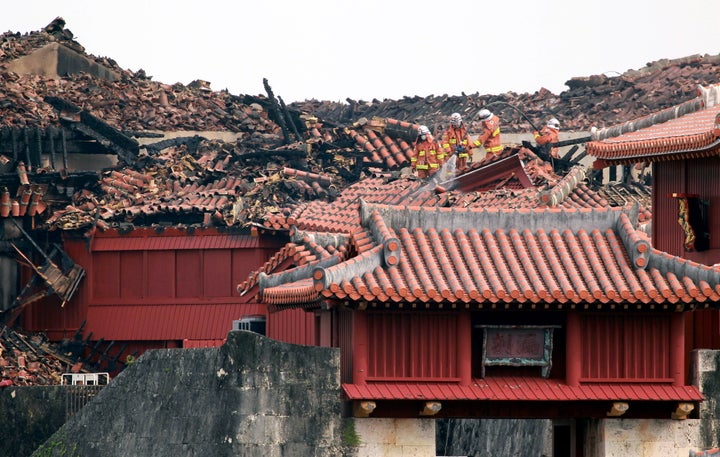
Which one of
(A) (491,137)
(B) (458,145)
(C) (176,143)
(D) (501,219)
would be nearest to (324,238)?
(D) (501,219)

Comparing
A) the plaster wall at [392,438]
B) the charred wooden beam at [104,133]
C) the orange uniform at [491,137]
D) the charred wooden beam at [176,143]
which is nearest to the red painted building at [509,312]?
the plaster wall at [392,438]

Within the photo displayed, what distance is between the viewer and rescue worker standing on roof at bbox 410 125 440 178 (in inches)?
2704

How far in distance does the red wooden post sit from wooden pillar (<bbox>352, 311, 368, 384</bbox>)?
1874mm

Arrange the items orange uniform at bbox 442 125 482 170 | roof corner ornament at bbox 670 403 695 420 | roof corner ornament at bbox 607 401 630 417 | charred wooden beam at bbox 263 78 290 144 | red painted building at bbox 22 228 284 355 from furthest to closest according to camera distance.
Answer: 1. charred wooden beam at bbox 263 78 290 144
2. orange uniform at bbox 442 125 482 170
3. red painted building at bbox 22 228 284 355
4. roof corner ornament at bbox 670 403 695 420
5. roof corner ornament at bbox 607 401 630 417

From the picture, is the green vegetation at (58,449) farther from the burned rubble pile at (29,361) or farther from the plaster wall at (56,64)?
the plaster wall at (56,64)

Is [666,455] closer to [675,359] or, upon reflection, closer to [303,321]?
[675,359]

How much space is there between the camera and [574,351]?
147 ft

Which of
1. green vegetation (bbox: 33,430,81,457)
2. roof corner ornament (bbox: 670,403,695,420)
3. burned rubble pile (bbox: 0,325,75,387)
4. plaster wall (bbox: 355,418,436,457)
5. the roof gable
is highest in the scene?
the roof gable

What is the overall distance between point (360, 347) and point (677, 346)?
640 cm

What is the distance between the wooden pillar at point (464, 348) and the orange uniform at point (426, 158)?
77.2ft

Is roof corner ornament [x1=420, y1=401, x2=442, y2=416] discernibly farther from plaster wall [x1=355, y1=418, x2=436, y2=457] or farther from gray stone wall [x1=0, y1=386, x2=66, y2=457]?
gray stone wall [x1=0, y1=386, x2=66, y2=457]

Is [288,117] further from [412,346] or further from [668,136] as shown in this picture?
[412,346]

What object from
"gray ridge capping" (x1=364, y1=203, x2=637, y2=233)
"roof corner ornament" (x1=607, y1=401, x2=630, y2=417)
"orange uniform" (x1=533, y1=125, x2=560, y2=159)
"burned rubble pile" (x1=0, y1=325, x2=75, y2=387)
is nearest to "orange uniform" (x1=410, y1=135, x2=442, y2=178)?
"orange uniform" (x1=533, y1=125, x2=560, y2=159)

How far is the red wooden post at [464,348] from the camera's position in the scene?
44.5m
